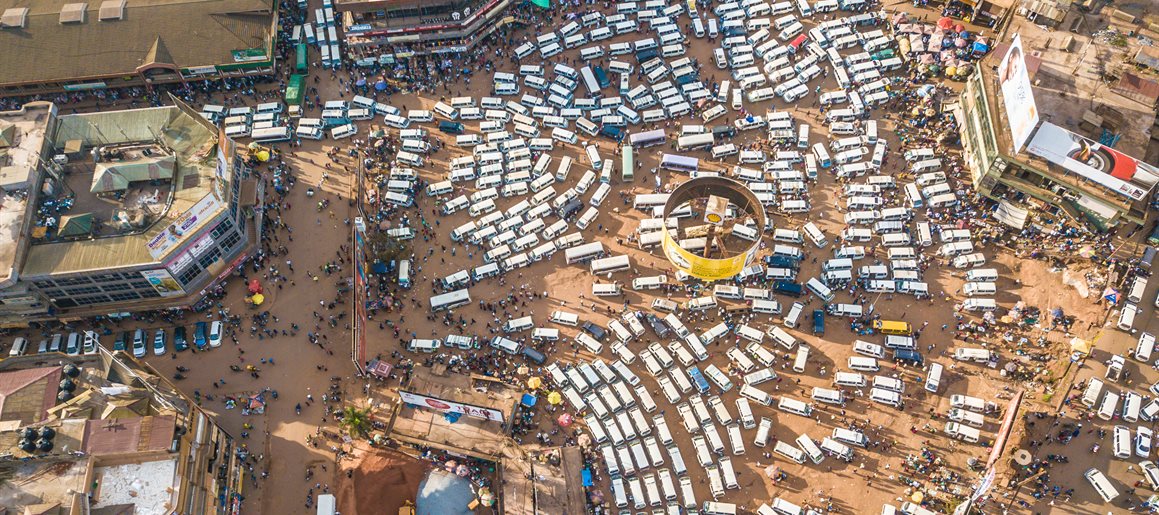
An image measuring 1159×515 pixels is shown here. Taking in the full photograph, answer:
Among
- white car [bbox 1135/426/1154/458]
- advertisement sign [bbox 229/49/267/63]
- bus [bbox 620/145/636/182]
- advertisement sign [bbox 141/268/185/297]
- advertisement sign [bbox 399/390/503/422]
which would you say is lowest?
white car [bbox 1135/426/1154/458]

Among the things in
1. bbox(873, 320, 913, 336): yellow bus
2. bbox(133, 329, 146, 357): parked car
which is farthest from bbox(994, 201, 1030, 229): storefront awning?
bbox(133, 329, 146, 357): parked car

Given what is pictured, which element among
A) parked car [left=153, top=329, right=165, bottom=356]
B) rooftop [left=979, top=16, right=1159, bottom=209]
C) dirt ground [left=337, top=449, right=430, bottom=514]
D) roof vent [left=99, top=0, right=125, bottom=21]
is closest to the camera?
dirt ground [left=337, top=449, right=430, bottom=514]

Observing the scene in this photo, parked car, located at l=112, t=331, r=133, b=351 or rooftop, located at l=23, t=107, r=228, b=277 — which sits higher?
rooftop, located at l=23, t=107, r=228, b=277

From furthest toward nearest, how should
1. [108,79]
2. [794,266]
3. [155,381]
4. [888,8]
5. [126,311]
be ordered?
[888,8]
[108,79]
[794,266]
[126,311]
[155,381]

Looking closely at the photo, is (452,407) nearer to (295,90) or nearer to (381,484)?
(381,484)

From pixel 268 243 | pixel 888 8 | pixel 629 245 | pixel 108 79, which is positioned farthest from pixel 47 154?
pixel 888 8

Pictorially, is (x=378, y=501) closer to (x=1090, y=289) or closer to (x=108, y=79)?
(x=108, y=79)

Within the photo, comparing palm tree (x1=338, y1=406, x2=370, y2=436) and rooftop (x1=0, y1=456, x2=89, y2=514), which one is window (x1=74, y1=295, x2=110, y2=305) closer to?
rooftop (x1=0, y1=456, x2=89, y2=514)
